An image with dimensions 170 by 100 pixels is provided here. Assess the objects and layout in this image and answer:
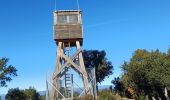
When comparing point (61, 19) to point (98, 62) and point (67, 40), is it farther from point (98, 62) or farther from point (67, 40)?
point (98, 62)

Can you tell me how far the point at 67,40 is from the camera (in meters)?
37.4

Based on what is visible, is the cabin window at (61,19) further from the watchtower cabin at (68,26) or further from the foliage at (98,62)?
the foliage at (98,62)

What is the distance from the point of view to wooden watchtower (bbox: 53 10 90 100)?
36.7 meters

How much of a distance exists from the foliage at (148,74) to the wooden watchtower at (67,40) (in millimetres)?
20479

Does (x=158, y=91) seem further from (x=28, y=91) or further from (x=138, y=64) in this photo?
(x=28, y=91)

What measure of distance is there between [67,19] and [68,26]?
31.1 inches

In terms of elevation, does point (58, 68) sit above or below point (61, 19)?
below

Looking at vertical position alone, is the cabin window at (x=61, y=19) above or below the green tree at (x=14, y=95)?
above

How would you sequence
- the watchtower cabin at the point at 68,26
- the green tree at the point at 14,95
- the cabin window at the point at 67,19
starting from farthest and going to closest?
the green tree at the point at 14,95 → the cabin window at the point at 67,19 → the watchtower cabin at the point at 68,26

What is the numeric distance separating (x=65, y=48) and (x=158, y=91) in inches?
1153

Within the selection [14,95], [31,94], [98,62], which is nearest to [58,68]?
[98,62]

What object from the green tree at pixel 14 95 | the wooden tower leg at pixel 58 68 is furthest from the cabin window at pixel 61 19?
the green tree at pixel 14 95

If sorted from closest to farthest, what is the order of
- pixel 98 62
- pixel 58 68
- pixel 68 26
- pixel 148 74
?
1. pixel 58 68
2. pixel 68 26
3. pixel 148 74
4. pixel 98 62

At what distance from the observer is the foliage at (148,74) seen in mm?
56406
